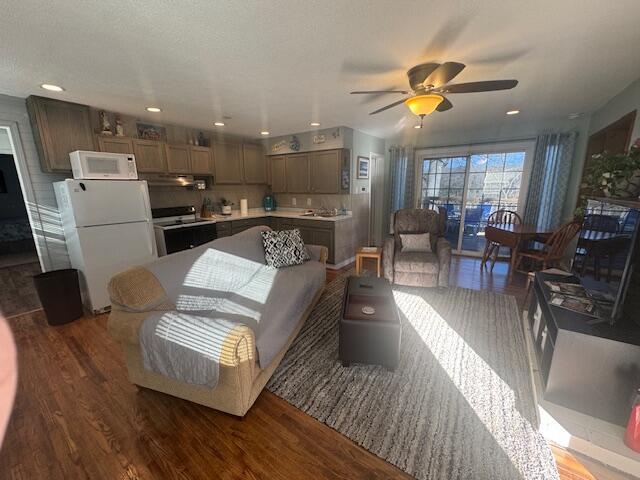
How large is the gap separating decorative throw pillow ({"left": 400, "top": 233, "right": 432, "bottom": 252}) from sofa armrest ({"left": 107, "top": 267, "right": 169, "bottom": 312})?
304cm

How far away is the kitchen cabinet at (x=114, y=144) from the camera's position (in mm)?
3160

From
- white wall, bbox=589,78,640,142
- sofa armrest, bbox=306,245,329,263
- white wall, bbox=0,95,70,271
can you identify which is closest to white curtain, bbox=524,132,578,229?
white wall, bbox=589,78,640,142

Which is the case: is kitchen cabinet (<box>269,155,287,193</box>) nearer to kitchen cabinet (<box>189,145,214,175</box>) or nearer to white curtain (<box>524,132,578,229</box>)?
kitchen cabinet (<box>189,145,214,175</box>)

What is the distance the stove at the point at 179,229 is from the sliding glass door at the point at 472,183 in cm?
425

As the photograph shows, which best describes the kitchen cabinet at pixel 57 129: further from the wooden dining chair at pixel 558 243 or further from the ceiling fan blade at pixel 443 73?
the wooden dining chair at pixel 558 243

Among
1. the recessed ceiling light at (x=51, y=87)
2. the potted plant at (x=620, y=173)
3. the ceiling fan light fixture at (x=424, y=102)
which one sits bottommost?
the potted plant at (x=620, y=173)

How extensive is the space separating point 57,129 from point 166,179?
118 cm

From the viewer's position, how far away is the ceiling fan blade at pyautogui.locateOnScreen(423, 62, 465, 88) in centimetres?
176

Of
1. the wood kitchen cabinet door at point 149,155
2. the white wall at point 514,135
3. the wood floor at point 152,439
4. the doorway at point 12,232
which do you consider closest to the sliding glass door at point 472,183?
the white wall at point 514,135

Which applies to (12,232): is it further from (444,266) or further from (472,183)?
(472,183)

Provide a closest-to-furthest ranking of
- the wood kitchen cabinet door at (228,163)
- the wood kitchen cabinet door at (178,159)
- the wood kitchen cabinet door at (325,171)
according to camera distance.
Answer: the wood kitchen cabinet door at (178,159)
the wood kitchen cabinet door at (325,171)
the wood kitchen cabinet door at (228,163)

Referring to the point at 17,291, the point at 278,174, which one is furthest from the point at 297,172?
the point at 17,291

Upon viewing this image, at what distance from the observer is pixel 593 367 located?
146 cm

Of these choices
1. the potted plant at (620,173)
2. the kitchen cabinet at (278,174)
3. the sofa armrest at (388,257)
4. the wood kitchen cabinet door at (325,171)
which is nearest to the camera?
the potted plant at (620,173)
